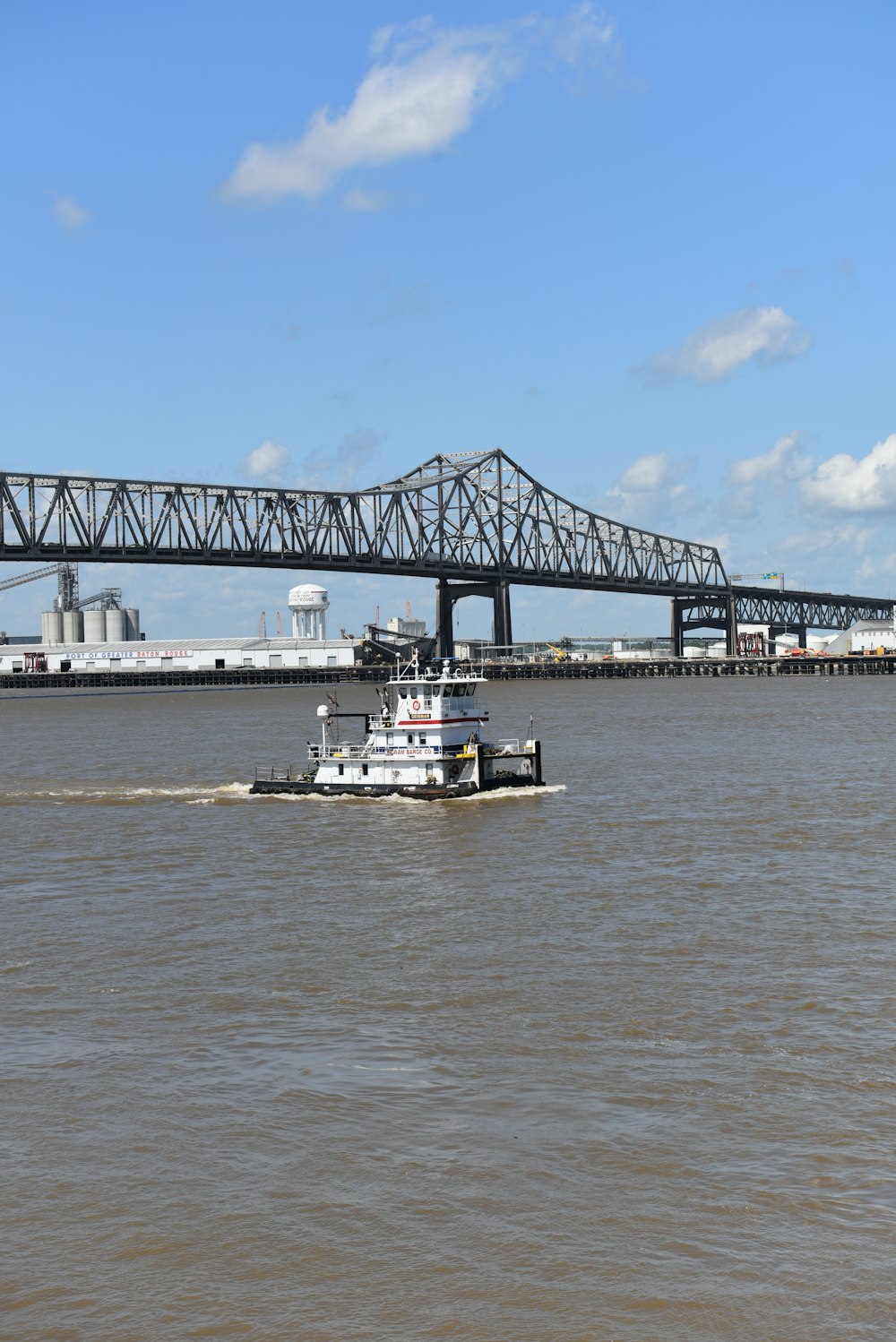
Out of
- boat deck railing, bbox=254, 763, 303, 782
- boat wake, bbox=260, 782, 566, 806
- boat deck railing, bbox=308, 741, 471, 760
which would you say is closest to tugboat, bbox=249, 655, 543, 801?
boat deck railing, bbox=308, 741, 471, 760

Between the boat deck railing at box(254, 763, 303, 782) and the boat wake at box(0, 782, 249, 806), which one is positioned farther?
the boat deck railing at box(254, 763, 303, 782)

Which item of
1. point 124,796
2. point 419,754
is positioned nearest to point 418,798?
point 419,754

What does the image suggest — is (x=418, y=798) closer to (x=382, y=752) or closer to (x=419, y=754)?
(x=419, y=754)

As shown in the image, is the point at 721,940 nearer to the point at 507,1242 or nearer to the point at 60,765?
the point at 507,1242

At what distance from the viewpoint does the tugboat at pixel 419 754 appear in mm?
57094

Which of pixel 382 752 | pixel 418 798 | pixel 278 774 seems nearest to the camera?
pixel 418 798

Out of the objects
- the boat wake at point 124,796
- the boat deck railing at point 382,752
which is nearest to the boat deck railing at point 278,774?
the boat wake at point 124,796

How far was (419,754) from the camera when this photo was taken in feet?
189

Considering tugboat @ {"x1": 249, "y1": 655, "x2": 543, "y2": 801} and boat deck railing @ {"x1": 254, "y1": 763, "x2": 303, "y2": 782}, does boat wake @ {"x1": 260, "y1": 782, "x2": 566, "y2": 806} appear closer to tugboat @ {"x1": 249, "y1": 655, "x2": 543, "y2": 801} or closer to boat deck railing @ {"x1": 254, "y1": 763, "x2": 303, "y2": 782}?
tugboat @ {"x1": 249, "y1": 655, "x2": 543, "y2": 801}

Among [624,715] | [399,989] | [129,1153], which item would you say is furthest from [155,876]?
[624,715]

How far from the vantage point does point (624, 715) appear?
4631 inches

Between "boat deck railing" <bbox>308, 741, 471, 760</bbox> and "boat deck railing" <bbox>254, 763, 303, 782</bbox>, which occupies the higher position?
"boat deck railing" <bbox>308, 741, 471, 760</bbox>

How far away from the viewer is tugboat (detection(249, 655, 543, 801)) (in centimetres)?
5709

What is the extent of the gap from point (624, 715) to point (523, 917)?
86029 mm
